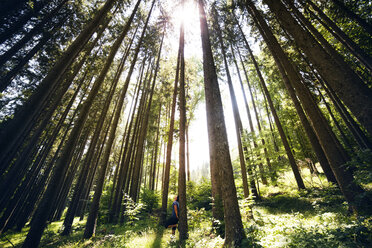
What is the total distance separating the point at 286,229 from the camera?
3789mm

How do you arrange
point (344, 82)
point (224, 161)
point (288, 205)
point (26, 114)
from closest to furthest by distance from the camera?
point (26, 114) < point (344, 82) < point (224, 161) < point (288, 205)

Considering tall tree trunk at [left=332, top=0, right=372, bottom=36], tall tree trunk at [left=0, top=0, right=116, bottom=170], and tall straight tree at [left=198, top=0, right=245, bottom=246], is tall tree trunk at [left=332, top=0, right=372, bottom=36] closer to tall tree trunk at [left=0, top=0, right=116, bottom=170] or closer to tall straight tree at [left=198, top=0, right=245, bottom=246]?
tall straight tree at [left=198, top=0, right=245, bottom=246]

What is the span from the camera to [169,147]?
8.72m

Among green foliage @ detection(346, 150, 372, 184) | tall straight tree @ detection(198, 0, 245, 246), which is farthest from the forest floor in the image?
green foliage @ detection(346, 150, 372, 184)

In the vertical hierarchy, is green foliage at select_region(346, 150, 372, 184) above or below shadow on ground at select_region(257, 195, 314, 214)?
above

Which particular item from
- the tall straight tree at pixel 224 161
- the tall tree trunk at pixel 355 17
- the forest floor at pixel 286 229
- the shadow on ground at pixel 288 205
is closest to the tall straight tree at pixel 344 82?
the forest floor at pixel 286 229

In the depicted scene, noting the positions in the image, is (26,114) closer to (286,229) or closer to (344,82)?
(286,229)

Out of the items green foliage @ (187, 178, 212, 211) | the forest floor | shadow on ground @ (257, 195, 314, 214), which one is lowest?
the forest floor

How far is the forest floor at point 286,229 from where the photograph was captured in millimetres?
2445

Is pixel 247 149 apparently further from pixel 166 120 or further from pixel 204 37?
pixel 166 120

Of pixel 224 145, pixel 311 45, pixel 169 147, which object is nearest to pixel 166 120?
pixel 169 147

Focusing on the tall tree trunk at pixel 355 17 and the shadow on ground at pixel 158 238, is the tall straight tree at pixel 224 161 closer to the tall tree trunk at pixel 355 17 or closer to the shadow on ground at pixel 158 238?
the shadow on ground at pixel 158 238

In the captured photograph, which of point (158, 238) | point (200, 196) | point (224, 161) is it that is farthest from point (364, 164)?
point (200, 196)

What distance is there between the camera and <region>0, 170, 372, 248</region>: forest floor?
8.02ft
